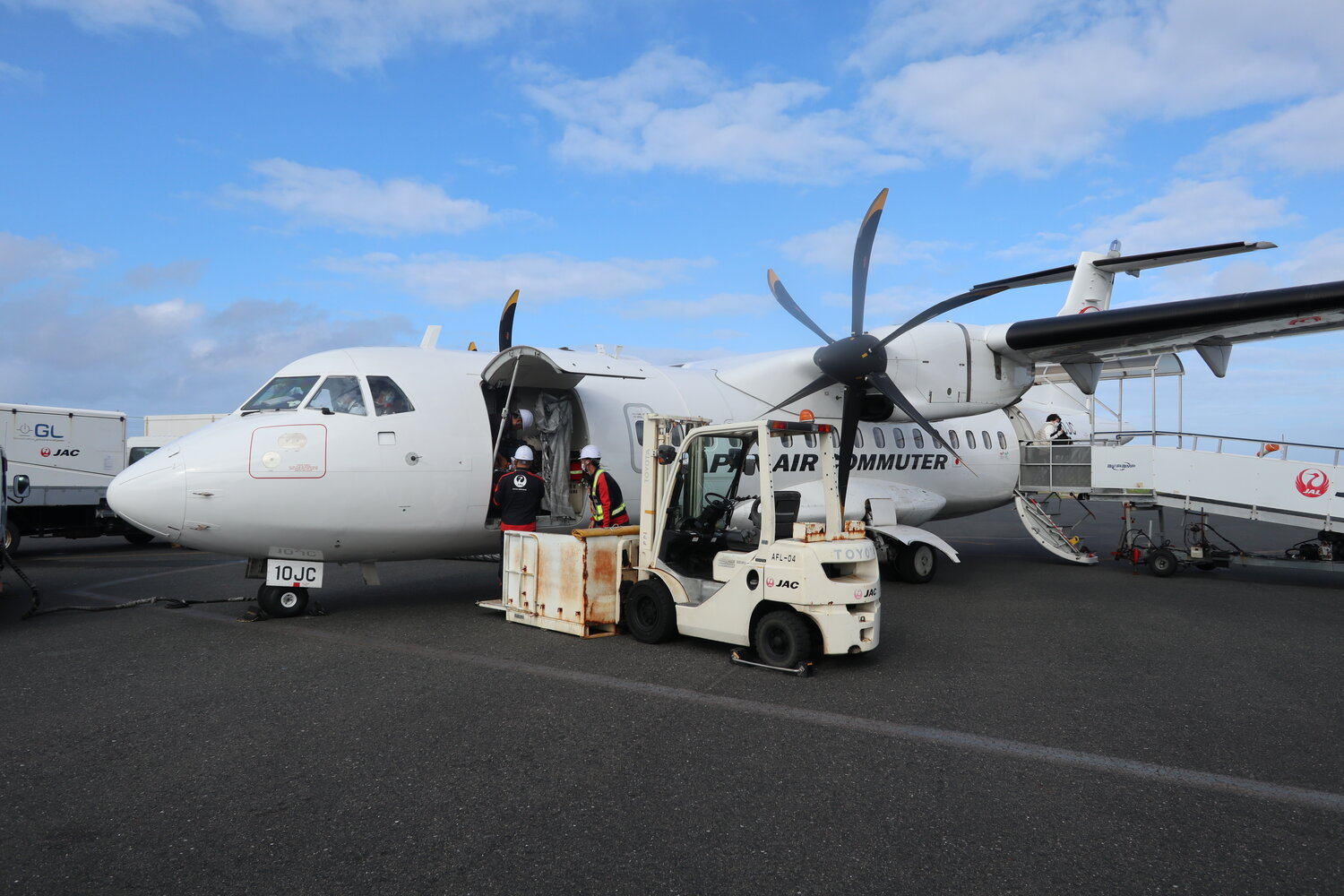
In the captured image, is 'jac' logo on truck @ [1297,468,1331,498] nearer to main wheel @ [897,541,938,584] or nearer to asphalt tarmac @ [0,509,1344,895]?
asphalt tarmac @ [0,509,1344,895]

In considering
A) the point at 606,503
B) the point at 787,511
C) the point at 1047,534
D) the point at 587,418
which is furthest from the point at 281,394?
the point at 1047,534

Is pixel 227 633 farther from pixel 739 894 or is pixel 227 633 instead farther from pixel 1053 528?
pixel 1053 528

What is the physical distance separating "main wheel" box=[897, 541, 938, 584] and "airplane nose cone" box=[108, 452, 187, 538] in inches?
348

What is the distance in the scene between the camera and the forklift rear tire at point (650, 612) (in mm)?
7094

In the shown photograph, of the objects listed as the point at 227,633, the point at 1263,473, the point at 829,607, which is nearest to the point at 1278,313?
the point at 1263,473

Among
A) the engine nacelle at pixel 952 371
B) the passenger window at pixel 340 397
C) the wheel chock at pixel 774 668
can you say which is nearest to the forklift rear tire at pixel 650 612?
the wheel chock at pixel 774 668

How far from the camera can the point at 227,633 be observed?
303 inches

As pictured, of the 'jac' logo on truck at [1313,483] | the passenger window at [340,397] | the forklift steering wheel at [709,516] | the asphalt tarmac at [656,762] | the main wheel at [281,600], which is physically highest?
the passenger window at [340,397]

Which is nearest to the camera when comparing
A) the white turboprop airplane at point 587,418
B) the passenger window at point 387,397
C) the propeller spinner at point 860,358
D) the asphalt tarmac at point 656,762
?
the asphalt tarmac at point 656,762

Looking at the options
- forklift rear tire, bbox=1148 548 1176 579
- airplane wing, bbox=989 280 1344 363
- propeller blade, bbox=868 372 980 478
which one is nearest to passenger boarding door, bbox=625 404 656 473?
propeller blade, bbox=868 372 980 478

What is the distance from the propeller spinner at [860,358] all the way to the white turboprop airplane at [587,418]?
3 cm

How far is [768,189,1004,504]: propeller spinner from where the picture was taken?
10.5 meters

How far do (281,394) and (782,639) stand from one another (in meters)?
5.50

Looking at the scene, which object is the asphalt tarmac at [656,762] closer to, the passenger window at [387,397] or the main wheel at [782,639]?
the main wheel at [782,639]
